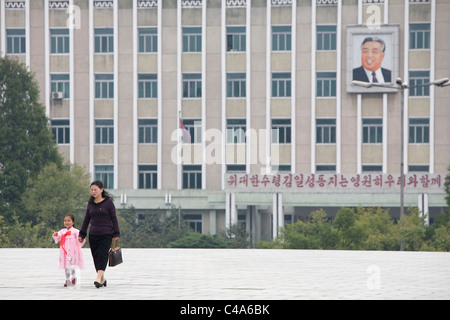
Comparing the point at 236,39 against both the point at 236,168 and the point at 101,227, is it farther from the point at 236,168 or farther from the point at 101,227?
the point at 101,227

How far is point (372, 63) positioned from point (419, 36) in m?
3.37

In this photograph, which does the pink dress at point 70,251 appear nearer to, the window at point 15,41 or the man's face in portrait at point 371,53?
the man's face in portrait at point 371,53

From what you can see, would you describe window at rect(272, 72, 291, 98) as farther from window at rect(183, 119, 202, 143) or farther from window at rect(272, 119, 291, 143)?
window at rect(183, 119, 202, 143)

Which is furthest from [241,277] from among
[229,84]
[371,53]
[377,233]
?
[229,84]

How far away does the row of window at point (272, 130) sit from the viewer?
53.9 m

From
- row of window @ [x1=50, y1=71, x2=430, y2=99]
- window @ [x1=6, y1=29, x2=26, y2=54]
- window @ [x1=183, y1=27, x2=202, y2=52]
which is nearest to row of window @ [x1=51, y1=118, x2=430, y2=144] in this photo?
row of window @ [x1=50, y1=71, x2=430, y2=99]

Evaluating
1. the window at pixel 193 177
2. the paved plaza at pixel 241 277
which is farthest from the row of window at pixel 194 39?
the paved plaza at pixel 241 277

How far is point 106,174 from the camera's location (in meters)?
55.7

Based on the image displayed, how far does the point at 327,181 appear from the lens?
4834 centimetres

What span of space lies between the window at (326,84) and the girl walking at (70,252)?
41.2m

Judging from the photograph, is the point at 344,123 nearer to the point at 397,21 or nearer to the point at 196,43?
the point at 397,21

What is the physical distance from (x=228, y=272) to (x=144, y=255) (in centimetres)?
668
